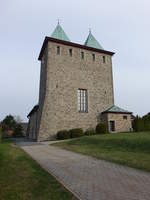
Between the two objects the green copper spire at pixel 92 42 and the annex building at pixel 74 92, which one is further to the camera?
→ the green copper spire at pixel 92 42

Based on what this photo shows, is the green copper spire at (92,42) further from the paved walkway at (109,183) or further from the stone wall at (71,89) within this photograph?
the paved walkway at (109,183)

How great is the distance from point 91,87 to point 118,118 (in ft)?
21.3

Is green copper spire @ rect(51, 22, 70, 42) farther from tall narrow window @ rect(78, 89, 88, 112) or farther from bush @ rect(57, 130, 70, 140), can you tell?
bush @ rect(57, 130, 70, 140)

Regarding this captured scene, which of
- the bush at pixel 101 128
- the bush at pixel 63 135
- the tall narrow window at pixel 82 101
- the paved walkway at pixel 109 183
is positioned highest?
the tall narrow window at pixel 82 101

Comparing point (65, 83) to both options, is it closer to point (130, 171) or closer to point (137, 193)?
point (130, 171)

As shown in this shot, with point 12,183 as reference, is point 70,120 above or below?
above

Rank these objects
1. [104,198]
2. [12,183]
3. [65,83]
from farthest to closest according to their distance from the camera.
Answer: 1. [65,83]
2. [12,183]
3. [104,198]

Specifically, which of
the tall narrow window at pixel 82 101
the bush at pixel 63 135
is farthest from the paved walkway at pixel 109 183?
the tall narrow window at pixel 82 101

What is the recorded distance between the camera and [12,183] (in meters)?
5.21

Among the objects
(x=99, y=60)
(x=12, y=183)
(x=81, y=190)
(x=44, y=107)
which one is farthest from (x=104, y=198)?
(x=99, y=60)

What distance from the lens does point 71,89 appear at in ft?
92.6

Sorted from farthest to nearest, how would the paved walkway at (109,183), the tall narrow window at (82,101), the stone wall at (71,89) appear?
the tall narrow window at (82,101)
the stone wall at (71,89)
the paved walkway at (109,183)

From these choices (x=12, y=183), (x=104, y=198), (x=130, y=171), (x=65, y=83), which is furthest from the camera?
(x=65, y=83)

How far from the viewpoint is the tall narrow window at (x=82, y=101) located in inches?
1136
